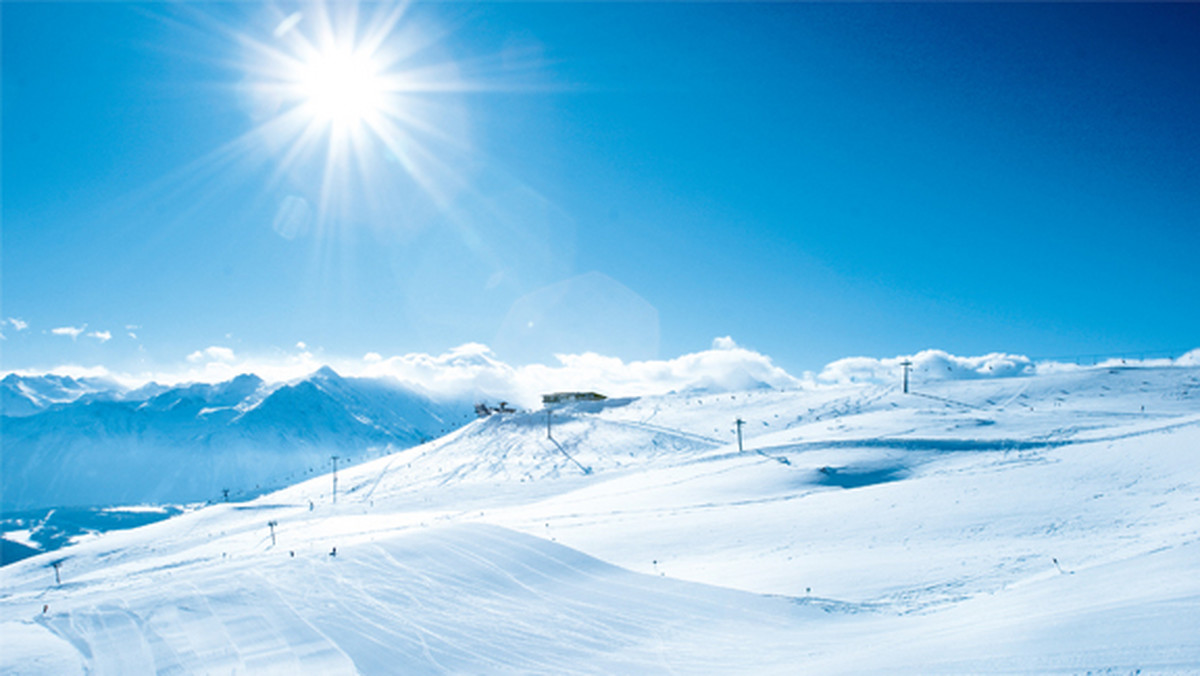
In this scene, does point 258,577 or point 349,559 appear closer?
point 258,577

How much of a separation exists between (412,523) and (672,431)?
121 ft

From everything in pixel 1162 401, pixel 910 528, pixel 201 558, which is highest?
pixel 1162 401

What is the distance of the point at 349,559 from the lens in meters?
22.5

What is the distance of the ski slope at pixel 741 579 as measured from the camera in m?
11.3

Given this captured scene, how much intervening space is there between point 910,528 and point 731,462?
21.8 m

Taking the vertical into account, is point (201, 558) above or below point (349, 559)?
below

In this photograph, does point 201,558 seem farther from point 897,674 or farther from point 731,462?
point 897,674

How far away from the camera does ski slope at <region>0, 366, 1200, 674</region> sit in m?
11.3

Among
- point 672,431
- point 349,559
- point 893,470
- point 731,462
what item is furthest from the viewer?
point 672,431

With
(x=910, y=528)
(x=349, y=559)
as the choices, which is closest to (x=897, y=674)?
(x=910, y=528)

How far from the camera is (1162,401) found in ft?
167

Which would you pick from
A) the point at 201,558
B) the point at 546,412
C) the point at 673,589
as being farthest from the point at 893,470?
the point at 546,412

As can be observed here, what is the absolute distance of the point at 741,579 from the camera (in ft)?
63.2

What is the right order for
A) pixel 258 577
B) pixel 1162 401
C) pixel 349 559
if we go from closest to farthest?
pixel 258 577, pixel 349 559, pixel 1162 401
